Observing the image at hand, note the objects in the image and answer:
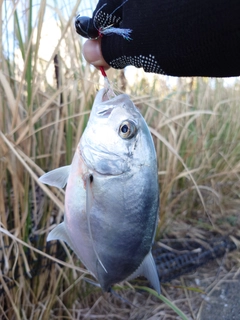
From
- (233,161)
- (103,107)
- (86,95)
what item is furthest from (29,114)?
(233,161)

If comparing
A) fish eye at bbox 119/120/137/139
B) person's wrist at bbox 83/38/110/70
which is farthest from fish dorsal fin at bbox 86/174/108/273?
person's wrist at bbox 83/38/110/70

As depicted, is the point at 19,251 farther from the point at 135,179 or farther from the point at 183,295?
the point at 183,295

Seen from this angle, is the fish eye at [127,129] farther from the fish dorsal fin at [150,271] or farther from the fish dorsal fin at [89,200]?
the fish dorsal fin at [150,271]

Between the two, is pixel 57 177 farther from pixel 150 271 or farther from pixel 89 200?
pixel 150 271

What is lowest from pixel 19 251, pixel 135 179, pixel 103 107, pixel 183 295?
pixel 183 295

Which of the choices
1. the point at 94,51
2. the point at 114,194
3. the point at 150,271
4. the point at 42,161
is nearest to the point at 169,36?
the point at 94,51

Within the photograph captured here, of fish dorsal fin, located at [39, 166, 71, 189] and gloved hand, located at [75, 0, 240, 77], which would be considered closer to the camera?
gloved hand, located at [75, 0, 240, 77]

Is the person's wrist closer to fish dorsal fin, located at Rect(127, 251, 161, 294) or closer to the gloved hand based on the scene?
the gloved hand
